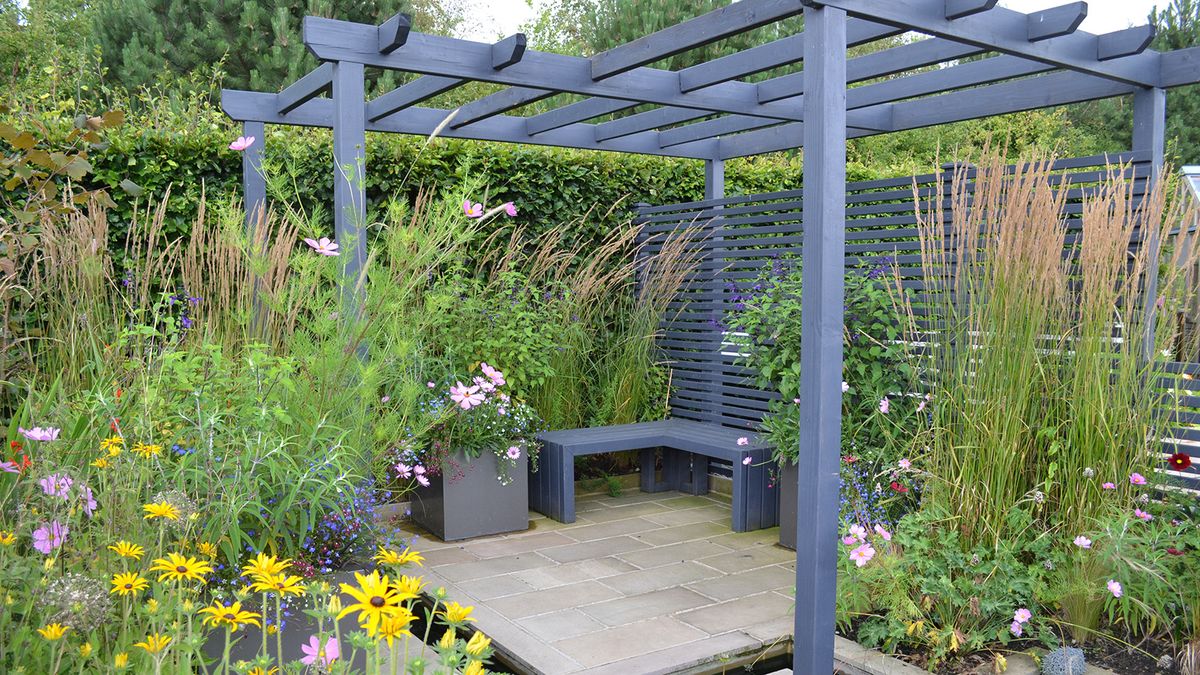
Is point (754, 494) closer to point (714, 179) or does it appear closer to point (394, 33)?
point (714, 179)

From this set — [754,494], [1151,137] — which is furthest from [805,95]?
[754,494]

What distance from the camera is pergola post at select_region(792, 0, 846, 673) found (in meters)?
2.67

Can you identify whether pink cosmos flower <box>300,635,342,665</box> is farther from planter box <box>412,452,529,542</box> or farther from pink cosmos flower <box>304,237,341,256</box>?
planter box <box>412,452,529,542</box>

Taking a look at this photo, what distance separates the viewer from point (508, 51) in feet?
12.2

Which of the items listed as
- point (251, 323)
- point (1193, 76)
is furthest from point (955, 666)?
point (251, 323)

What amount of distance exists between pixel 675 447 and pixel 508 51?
7.25 ft

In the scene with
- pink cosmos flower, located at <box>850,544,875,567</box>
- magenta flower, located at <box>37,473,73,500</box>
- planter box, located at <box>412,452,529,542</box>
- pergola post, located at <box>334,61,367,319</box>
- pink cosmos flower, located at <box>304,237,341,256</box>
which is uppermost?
pergola post, located at <box>334,61,367,319</box>

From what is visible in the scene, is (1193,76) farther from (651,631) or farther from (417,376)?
(417,376)

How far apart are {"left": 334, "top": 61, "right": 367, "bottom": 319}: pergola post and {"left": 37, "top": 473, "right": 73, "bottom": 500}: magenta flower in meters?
1.61

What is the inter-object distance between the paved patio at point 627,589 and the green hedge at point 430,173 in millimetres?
1750

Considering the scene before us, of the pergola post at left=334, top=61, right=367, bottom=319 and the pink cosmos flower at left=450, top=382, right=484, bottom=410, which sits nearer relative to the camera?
the pergola post at left=334, top=61, right=367, bottom=319

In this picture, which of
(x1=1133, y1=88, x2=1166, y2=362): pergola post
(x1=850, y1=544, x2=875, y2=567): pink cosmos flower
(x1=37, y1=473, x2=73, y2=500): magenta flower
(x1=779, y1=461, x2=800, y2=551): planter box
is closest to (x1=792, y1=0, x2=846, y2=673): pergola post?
(x1=850, y1=544, x2=875, y2=567): pink cosmos flower

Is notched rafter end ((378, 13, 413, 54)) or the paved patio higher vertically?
notched rafter end ((378, 13, 413, 54))

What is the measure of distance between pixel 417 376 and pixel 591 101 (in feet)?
5.34
